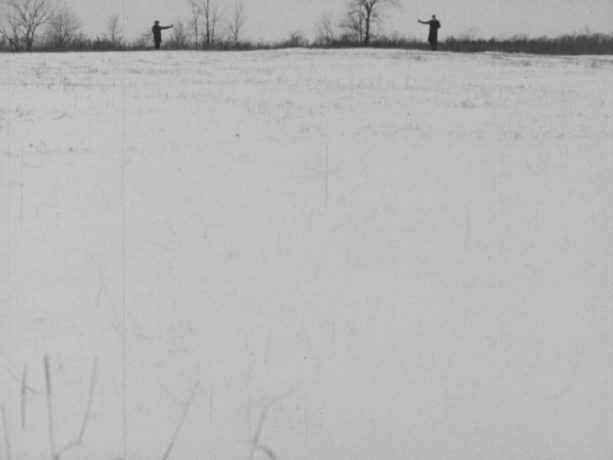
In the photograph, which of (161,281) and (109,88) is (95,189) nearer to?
(161,281)

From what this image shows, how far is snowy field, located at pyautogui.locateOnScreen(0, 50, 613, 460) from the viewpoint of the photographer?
2854 millimetres

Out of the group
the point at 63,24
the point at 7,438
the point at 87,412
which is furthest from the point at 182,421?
the point at 63,24

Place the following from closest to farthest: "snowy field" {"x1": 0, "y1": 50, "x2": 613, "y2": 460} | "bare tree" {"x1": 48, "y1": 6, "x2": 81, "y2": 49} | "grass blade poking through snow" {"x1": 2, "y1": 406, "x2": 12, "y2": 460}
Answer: "grass blade poking through snow" {"x1": 2, "y1": 406, "x2": 12, "y2": 460} < "snowy field" {"x1": 0, "y1": 50, "x2": 613, "y2": 460} < "bare tree" {"x1": 48, "y1": 6, "x2": 81, "y2": 49}

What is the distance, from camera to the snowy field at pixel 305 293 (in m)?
2.85

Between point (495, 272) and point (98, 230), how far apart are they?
312cm

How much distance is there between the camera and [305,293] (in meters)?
3.85

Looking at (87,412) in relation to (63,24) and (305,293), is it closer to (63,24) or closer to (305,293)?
(305,293)

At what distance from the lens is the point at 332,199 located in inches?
202

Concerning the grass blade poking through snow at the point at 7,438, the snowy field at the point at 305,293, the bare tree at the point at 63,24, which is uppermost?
the bare tree at the point at 63,24

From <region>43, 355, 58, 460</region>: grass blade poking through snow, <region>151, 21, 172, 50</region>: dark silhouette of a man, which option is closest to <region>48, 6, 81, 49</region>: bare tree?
<region>151, 21, 172, 50</region>: dark silhouette of a man

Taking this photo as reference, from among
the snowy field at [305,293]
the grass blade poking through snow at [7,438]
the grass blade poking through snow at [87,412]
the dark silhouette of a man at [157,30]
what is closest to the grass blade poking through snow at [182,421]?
the snowy field at [305,293]

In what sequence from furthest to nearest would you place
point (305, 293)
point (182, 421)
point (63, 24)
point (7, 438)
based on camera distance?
1. point (63, 24)
2. point (305, 293)
3. point (182, 421)
4. point (7, 438)

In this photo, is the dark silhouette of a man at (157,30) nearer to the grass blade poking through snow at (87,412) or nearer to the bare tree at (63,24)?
the bare tree at (63,24)

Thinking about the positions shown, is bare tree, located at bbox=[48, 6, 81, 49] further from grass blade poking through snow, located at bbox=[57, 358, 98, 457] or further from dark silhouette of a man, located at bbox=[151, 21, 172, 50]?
grass blade poking through snow, located at bbox=[57, 358, 98, 457]
